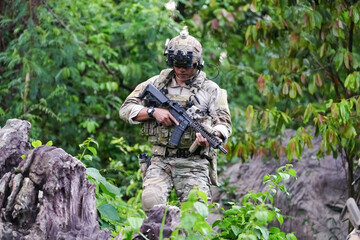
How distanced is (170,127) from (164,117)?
0.13 metres

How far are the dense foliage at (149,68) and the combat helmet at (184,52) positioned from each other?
1.63 metres

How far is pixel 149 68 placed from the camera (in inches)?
384

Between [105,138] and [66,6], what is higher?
[66,6]

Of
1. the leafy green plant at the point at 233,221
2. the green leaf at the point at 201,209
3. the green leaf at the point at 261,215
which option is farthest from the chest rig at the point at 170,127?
the green leaf at the point at 201,209

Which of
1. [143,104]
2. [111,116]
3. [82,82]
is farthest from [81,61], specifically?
[143,104]

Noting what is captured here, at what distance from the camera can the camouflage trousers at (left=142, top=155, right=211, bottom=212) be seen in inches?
226

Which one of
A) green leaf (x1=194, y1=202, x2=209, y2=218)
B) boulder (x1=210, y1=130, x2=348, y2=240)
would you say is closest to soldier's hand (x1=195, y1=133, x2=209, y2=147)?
green leaf (x1=194, y1=202, x2=209, y2=218)

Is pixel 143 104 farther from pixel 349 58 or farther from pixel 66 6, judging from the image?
pixel 66 6

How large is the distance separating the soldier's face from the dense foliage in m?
1.48

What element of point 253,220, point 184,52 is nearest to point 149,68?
point 184,52

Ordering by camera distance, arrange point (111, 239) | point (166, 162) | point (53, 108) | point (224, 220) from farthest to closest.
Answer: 1. point (53, 108)
2. point (166, 162)
3. point (224, 220)
4. point (111, 239)

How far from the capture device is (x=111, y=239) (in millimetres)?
4375

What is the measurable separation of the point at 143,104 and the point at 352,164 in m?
3.16

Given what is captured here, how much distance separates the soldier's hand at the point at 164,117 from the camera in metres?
5.71
